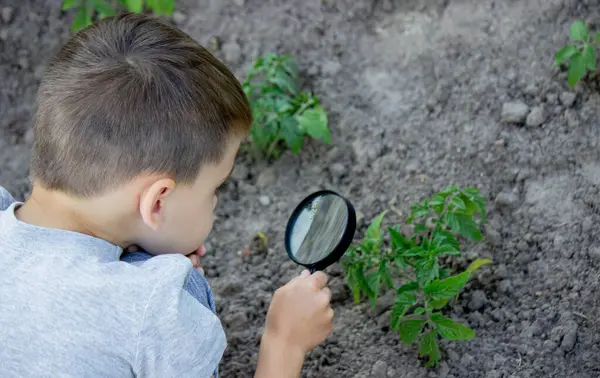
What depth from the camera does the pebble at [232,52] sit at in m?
3.34

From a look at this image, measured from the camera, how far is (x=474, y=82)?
10.1 feet

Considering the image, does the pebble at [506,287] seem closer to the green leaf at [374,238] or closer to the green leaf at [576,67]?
the green leaf at [374,238]

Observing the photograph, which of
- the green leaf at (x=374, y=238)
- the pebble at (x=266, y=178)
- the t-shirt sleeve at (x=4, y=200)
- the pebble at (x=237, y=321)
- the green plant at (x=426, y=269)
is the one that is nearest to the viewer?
the t-shirt sleeve at (x=4, y=200)

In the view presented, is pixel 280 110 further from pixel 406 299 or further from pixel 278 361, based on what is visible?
pixel 278 361

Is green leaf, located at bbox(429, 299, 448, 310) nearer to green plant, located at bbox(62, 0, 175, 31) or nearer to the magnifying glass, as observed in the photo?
the magnifying glass

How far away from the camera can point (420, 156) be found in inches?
116

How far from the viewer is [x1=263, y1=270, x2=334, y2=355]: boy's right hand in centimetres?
214

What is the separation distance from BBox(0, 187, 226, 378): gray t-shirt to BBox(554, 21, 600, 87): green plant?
1666 millimetres

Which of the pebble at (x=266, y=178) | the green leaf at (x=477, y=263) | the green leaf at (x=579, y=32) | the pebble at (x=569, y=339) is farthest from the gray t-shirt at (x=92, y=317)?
the green leaf at (x=579, y=32)

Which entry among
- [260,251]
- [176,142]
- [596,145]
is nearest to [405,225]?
[260,251]

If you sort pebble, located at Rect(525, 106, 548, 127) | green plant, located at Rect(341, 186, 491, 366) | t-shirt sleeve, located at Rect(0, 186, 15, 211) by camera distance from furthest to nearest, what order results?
1. pebble, located at Rect(525, 106, 548, 127)
2. green plant, located at Rect(341, 186, 491, 366)
3. t-shirt sleeve, located at Rect(0, 186, 15, 211)

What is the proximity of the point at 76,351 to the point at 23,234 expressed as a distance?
30 cm

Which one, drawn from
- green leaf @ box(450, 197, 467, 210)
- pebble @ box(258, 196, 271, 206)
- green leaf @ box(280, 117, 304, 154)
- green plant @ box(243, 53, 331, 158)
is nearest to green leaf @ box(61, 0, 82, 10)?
green plant @ box(243, 53, 331, 158)

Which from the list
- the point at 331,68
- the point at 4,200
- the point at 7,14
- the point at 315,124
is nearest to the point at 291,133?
the point at 315,124
